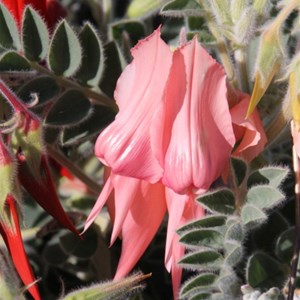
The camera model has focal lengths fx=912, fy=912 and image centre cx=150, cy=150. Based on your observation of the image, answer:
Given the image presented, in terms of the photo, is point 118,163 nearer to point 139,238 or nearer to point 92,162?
point 139,238

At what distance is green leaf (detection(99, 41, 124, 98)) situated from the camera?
1574 mm

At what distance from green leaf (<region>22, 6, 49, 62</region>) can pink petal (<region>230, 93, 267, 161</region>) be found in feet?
1.17

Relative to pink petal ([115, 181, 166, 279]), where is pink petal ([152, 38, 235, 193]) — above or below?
above

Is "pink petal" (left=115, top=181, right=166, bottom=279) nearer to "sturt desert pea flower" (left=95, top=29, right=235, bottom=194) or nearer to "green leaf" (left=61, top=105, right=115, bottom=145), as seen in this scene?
"sturt desert pea flower" (left=95, top=29, right=235, bottom=194)

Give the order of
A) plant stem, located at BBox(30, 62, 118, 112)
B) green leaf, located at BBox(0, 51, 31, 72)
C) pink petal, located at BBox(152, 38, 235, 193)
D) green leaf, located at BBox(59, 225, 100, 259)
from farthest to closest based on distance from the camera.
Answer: green leaf, located at BBox(59, 225, 100, 259) < plant stem, located at BBox(30, 62, 118, 112) < green leaf, located at BBox(0, 51, 31, 72) < pink petal, located at BBox(152, 38, 235, 193)

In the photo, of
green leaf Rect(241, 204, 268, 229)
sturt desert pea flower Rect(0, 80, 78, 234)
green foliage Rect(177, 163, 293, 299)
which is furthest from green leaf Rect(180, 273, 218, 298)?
sturt desert pea flower Rect(0, 80, 78, 234)

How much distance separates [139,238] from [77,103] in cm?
31

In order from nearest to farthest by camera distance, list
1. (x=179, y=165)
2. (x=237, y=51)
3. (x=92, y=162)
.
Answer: (x=179, y=165)
(x=237, y=51)
(x=92, y=162)

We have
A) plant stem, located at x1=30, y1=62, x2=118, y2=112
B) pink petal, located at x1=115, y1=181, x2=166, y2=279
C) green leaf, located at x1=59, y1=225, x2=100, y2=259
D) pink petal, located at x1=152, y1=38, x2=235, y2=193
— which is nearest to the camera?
pink petal, located at x1=152, y1=38, x2=235, y2=193

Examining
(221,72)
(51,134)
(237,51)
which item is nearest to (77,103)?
(51,134)

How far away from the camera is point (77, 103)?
4.96 ft

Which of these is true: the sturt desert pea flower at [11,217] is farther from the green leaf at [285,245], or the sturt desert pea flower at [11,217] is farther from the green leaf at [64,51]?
the green leaf at [285,245]

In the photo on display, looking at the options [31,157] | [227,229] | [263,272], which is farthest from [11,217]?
[263,272]

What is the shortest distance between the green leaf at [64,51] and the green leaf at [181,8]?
0.15 metres
